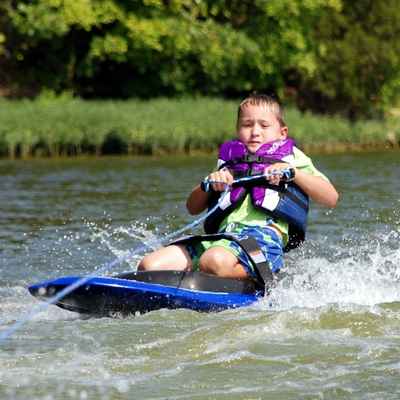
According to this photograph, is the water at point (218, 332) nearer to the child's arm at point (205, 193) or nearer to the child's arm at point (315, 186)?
the child's arm at point (315, 186)

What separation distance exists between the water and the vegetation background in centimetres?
1500

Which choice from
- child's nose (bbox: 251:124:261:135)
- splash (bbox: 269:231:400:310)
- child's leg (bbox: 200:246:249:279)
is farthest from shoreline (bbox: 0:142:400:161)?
child's leg (bbox: 200:246:249:279)

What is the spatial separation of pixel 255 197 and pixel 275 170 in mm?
227

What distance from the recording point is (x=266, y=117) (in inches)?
280

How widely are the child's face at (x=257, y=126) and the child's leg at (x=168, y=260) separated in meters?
0.77

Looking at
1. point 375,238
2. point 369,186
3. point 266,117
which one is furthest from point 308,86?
point 266,117

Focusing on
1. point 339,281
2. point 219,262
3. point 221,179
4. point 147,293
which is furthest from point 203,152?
point 147,293

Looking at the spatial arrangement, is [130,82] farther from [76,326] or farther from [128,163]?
[76,326]

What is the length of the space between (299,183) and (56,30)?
63.9 feet

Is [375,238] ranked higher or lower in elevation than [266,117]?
lower

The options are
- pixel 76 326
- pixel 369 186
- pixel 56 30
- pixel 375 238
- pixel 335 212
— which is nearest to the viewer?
pixel 76 326

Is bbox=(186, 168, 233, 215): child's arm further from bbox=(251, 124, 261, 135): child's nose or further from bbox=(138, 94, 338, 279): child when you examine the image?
bbox=(251, 124, 261, 135): child's nose

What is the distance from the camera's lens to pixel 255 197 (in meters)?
7.00

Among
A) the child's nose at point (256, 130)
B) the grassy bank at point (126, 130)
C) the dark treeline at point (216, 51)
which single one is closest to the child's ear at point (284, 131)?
the child's nose at point (256, 130)
